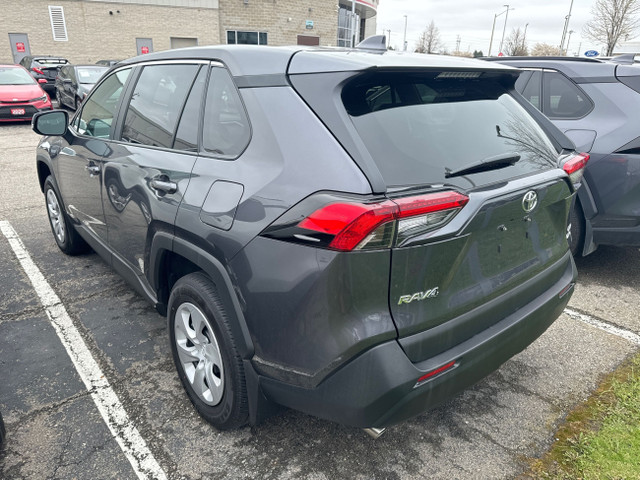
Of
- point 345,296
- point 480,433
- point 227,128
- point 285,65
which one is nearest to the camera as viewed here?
point 345,296

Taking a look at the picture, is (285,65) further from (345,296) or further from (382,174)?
(345,296)

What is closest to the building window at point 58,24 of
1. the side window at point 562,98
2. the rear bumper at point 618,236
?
the side window at point 562,98

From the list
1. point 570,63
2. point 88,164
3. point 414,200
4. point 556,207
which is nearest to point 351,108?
point 414,200

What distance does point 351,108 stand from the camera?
183cm

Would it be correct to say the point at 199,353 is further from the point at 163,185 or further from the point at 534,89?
the point at 534,89

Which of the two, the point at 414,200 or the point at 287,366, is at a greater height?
the point at 414,200

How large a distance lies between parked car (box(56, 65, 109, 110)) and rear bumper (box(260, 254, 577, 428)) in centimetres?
1429

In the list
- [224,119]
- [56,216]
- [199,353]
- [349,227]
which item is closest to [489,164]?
[349,227]

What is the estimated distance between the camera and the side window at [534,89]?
4.58 meters

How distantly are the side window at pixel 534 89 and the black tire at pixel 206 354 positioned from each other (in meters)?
3.79

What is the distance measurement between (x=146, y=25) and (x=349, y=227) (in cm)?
3470

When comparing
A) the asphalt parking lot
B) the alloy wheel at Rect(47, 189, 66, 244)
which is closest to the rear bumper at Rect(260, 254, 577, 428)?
the asphalt parking lot

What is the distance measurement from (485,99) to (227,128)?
125 centimetres

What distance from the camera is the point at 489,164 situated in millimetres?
1989
